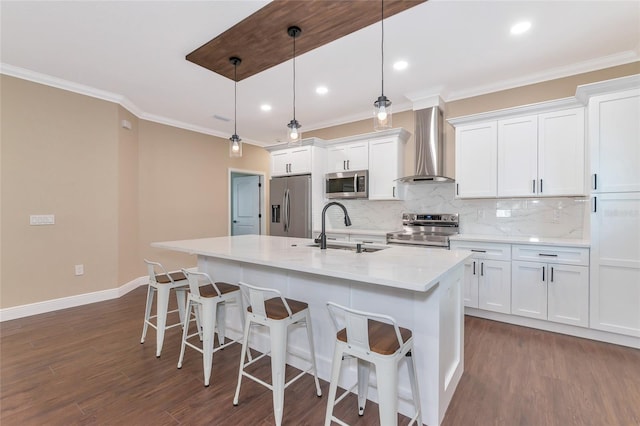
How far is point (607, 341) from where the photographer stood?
281cm

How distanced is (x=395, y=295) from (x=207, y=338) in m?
1.38

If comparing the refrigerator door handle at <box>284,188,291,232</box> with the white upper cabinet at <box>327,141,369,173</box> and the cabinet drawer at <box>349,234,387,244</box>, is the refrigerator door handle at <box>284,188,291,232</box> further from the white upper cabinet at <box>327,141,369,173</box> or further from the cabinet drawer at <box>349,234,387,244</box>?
the cabinet drawer at <box>349,234,387,244</box>

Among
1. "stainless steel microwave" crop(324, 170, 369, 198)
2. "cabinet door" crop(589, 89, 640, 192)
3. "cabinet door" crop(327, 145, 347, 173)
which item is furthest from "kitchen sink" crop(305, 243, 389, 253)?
"cabinet door" crop(327, 145, 347, 173)

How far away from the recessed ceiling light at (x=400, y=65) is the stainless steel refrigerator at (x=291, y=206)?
2.24 metres

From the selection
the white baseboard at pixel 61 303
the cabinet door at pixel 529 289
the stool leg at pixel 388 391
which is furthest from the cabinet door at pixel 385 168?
the white baseboard at pixel 61 303

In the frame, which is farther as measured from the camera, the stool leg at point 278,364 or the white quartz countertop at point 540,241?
the white quartz countertop at point 540,241

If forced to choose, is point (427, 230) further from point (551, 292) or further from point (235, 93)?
point (235, 93)

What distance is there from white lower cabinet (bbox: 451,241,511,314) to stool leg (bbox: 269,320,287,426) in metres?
2.31

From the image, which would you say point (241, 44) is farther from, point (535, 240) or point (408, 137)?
point (535, 240)

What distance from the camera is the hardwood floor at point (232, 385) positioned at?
182 cm

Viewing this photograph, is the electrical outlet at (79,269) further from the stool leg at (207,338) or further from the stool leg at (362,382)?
the stool leg at (362,382)

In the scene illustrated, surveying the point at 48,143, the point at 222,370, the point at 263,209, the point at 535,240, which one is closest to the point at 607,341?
the point at 535,240

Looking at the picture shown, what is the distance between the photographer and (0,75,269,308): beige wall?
339 cm

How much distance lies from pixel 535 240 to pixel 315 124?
3900mm
